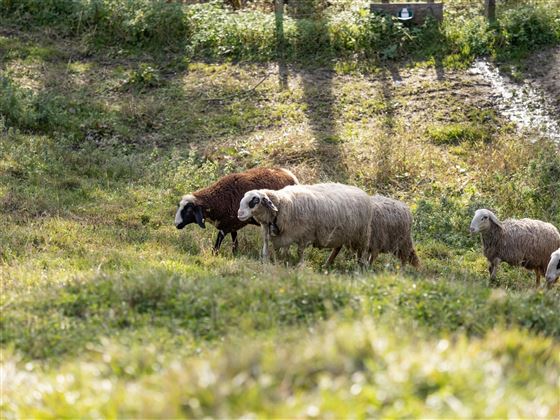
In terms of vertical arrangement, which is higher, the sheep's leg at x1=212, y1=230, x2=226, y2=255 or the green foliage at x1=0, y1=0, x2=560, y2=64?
the green foliage at x1=0, y1=0, x2=560, y2=64

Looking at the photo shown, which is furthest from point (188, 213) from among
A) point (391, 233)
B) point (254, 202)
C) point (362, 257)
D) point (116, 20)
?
point (116, 20)

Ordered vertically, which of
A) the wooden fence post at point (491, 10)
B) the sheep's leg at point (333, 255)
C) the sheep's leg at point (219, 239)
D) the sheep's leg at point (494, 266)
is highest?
the wooden fence post at point (491, 10)

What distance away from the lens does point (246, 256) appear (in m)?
13.3

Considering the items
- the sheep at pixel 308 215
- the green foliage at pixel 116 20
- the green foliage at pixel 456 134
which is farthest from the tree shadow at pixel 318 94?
the sheep at pixel 308 215

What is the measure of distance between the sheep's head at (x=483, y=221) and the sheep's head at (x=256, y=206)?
3248mm

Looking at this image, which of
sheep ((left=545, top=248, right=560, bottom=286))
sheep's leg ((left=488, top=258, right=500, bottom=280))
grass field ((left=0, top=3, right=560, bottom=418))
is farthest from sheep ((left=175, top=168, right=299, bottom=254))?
sheep ((left=545, top=248, right=560, bottom=286))

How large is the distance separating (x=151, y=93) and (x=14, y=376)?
559 inches

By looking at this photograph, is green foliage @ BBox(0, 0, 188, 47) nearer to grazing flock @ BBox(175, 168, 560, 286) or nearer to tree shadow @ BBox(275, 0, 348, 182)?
tree shadow @ BBox(275, 0, 348, 182)

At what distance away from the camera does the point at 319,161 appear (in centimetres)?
1706

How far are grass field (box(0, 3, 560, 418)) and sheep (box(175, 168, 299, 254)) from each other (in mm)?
351

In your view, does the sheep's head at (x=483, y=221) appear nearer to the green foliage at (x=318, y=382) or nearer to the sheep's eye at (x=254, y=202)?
the sheep's eye at (x=254, y=202)

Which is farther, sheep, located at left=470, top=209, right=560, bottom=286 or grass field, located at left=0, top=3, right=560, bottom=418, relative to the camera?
sheep, located at left=470, top=209, right=560, bottom=286

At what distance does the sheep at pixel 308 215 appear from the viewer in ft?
41.5

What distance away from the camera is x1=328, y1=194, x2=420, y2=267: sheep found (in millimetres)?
13430
